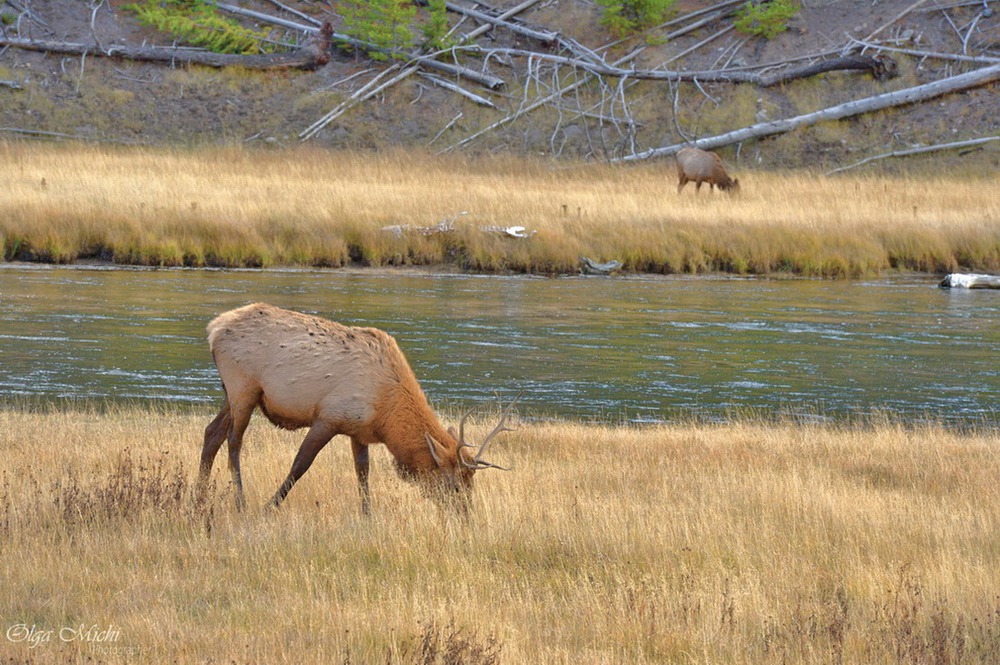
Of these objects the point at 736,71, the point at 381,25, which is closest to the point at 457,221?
the point at 736,71

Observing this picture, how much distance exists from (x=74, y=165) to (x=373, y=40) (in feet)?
51.8

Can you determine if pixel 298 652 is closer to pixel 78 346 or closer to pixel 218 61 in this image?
pixel 78 346

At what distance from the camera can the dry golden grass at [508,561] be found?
5.90m

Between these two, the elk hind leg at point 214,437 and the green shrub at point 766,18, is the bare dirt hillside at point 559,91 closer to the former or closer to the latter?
the green shrub at point 766,18

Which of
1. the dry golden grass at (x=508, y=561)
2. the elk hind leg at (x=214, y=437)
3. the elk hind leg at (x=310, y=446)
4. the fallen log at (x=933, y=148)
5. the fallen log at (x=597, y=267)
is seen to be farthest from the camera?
the fallen log at (x=933, y=148)

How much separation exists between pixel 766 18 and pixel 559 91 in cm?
703

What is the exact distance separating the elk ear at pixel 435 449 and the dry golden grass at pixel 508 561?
12.6 inches

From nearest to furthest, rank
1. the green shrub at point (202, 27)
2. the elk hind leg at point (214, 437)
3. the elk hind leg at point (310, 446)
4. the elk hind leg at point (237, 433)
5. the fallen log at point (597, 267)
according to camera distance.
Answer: the elk hind leg at point (310, 446) → the elk hind leg at point (237, 433) → the elk hind leg at point (214, 437) → the fallen log at point (597, 267) → the green shrub at point (202, 27)

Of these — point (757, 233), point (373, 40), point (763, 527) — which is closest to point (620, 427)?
point (763, 527)

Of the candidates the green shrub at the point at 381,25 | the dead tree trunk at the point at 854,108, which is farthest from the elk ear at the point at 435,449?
the green shrub at the point at 381,25

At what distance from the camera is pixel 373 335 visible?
8.24 m

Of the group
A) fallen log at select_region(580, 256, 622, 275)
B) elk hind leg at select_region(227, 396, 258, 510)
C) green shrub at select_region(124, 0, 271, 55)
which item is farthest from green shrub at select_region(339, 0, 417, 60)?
elk hind leg at select_region(227, 396, 258, 510)

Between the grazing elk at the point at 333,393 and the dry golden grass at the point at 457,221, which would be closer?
the grazing elk at the point at 333,393

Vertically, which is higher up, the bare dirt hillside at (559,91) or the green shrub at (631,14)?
the green shrub at (631,14)
